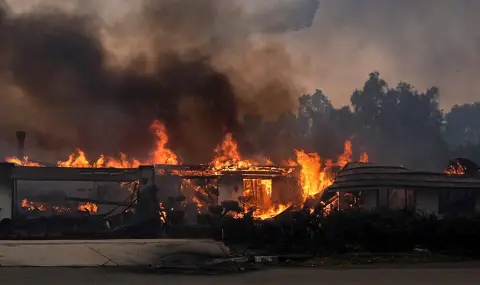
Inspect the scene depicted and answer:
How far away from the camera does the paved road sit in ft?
62.1

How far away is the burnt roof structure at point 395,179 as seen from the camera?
40.2 meters

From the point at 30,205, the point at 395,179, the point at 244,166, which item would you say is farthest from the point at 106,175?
the point at 395,179

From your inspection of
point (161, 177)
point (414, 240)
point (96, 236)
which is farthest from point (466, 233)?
point (161, 177)

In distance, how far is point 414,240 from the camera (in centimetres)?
2847

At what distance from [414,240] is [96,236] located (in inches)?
687

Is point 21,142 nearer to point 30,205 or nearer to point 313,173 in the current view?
point 30,205

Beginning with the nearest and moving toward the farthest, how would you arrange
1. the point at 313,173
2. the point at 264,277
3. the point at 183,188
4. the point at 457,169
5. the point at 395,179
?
the point at 264,277
the point at 395,179
the point at 457,169
the point at 183,188
the point at 313,173

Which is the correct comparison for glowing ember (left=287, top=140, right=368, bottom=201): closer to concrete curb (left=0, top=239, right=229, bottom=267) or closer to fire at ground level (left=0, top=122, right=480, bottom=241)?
fire at ground level (left=0, top=122, right=480, bottom=241)

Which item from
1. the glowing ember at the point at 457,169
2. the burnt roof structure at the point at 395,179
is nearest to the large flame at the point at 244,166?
the burnt roof structure at the point at 395,179

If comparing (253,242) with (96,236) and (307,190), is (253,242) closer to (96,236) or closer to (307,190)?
(96,236)

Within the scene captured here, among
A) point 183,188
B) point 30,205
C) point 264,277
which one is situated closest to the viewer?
point 264,277

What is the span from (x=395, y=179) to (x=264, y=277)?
22410mm

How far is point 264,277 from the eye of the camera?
20.1 m

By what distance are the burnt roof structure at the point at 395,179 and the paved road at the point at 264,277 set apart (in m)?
17.8
